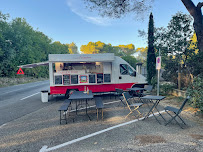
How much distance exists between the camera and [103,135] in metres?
3.59

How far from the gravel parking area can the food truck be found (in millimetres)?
3285

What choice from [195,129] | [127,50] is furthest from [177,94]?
[127,50]

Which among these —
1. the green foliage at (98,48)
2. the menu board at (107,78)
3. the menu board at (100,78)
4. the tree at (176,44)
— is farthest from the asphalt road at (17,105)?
the green foliage at (98,48)

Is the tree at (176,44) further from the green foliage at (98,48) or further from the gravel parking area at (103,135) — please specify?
the green foliage at (98,48)

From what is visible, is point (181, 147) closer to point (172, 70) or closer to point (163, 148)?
point (163, 148)

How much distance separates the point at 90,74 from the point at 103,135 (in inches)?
198

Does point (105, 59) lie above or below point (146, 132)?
above

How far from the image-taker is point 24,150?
117 inches

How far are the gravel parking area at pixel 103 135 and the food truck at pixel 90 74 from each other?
3285 mm

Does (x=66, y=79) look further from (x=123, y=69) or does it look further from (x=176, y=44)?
(x=176, y=44)

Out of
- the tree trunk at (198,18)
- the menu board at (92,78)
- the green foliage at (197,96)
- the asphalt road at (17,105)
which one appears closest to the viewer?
the green foliage at (197,96)

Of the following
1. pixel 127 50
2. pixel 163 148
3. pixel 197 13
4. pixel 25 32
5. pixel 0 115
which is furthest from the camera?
pixel 127 50

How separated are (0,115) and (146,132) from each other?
5914 mm

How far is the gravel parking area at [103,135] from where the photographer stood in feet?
9.91
